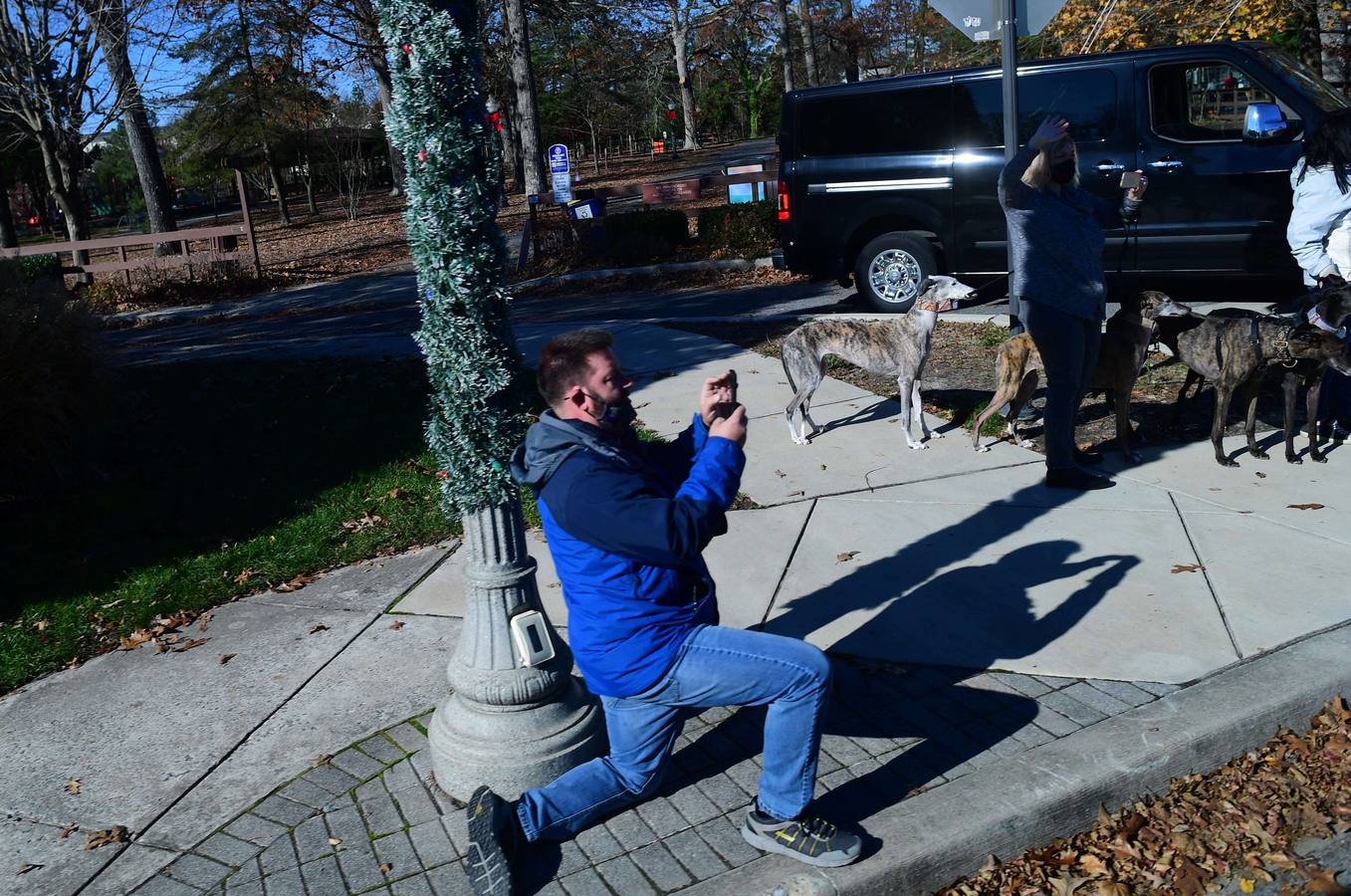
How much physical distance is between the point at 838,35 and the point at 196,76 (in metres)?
23.1

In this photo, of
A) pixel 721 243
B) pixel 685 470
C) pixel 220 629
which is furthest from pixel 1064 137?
pixel 721 243

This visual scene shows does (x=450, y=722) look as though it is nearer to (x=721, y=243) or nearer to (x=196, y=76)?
(x=721, y=243)

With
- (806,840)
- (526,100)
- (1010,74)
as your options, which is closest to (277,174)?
(526,100)

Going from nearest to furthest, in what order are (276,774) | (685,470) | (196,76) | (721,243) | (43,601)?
1. (685,470)
2. (276,774)
3. (43,601)
4. (721,243)
5. (196,76)

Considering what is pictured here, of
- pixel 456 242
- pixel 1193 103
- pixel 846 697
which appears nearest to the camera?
pixel 456 242

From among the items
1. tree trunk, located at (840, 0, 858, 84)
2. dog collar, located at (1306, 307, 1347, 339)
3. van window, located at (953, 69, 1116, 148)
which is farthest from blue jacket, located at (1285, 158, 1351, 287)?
tree trunk, located at (840, 0, 858, 84)

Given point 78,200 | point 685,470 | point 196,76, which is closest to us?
point 685,470

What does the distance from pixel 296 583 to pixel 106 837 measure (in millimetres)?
2070

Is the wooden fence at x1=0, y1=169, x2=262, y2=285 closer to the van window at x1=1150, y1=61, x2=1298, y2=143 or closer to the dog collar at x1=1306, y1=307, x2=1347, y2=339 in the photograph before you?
the van window at x1=1150, y1=61, x2=1298, y2=143

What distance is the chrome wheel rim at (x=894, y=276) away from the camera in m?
11.0

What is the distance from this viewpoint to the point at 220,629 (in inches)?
199

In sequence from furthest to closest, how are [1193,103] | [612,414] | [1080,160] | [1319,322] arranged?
[1080,160], [1193,103], [1319,322], [612,414]

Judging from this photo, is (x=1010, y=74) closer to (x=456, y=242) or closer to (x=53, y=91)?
(x=456, y=242)

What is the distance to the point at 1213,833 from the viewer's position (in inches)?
133
